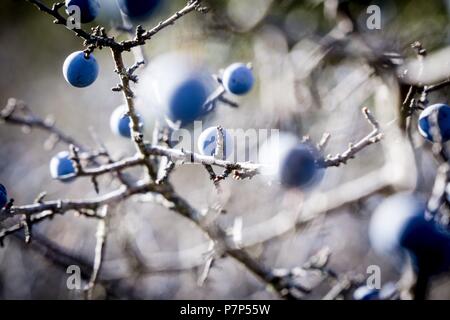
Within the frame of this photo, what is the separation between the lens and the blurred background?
224cm

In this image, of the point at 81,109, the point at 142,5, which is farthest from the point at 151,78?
the point at 81,109

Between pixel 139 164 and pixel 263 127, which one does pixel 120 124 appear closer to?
pixel 139 164

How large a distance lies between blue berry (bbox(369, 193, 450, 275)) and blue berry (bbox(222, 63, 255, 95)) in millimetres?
743

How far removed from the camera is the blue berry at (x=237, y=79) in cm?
167

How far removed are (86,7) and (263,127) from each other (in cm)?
155

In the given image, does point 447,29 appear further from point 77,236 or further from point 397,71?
point 77,236

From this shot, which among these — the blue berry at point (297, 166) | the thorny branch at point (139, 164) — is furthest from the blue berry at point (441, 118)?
the blue berry at point (297, 166)

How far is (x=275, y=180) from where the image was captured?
4.21 feet

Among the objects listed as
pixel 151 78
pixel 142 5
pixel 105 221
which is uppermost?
pixel 142 5

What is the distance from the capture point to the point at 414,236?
1.48 meters

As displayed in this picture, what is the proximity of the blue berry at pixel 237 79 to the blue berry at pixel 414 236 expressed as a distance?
743mm

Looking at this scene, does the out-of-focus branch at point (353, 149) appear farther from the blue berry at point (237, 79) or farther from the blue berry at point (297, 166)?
the blue berry at point (237, 79)
